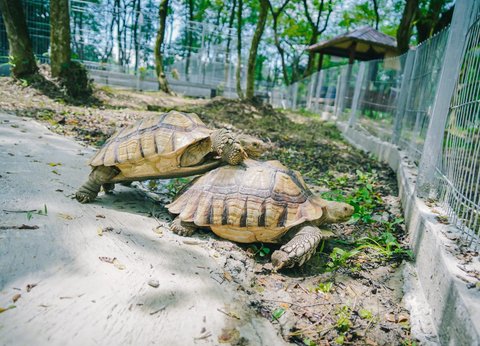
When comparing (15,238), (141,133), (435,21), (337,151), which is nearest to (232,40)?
(435,21)

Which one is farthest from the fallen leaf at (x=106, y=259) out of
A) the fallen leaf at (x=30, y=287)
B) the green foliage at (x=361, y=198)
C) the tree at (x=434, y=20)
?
the tree at (x=434, y=20)

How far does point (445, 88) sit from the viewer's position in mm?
3357

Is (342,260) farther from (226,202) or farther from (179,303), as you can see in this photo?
(179,303)

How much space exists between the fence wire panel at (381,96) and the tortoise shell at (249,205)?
463 cm

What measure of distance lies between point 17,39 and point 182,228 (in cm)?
892

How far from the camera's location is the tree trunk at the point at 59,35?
933 centimetres

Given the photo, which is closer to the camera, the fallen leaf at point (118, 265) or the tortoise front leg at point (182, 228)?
the fallen leaf at point (118, 265)

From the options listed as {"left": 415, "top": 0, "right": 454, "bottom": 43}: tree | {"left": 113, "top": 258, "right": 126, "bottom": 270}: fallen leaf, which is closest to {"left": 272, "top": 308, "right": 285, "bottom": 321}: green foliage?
{"left": 113, "top": 258, "right": 126, "bottom": 270}: fallen leaf

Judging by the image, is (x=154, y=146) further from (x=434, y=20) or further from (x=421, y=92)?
(x=434, y=20)

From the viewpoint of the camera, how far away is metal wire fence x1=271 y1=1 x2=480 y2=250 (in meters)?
2.61

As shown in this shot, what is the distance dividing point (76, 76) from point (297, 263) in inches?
357

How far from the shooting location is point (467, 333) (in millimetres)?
1706

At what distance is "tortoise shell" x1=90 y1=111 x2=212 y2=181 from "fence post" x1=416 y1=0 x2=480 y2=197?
83.8 inches

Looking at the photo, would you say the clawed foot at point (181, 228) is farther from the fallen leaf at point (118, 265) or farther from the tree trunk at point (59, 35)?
the tree trunk at point (59, 35)
